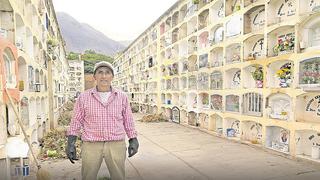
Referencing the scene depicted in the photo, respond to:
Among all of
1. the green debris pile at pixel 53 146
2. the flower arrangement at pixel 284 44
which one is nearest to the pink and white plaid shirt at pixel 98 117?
the green debris pile at pixel 53 146

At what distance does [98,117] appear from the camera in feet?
7.99

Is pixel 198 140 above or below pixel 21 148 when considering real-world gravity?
below

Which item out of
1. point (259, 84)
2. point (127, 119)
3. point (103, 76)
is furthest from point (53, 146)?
point (259, 84)

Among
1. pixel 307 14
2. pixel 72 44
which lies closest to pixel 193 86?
pixel 307 14

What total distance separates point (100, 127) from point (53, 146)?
3690 millimetres

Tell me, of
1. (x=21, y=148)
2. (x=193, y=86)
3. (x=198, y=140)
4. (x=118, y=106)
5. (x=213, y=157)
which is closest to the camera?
(x=118, y=106)

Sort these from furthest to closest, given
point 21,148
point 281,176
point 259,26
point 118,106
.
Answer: point 259,26 < point 281,176 < point 21,148 < point 118,106

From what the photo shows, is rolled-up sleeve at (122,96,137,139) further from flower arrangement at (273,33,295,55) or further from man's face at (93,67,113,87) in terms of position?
flower arrangement at (273,33,295,55)

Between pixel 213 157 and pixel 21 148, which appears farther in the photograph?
pixel 213 157

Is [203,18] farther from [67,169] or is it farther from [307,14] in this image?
[67,169]

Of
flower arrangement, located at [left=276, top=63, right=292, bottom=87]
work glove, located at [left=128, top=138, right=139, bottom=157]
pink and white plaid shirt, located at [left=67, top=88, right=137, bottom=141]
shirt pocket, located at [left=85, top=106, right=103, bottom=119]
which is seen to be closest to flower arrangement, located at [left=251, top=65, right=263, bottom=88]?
flower arrangement, located at [left=276, top=63, right=292, bottom=87]

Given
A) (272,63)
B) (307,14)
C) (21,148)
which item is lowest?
(21,148)

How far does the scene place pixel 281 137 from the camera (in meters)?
5.31

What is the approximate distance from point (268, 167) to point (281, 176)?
43 centimetres
